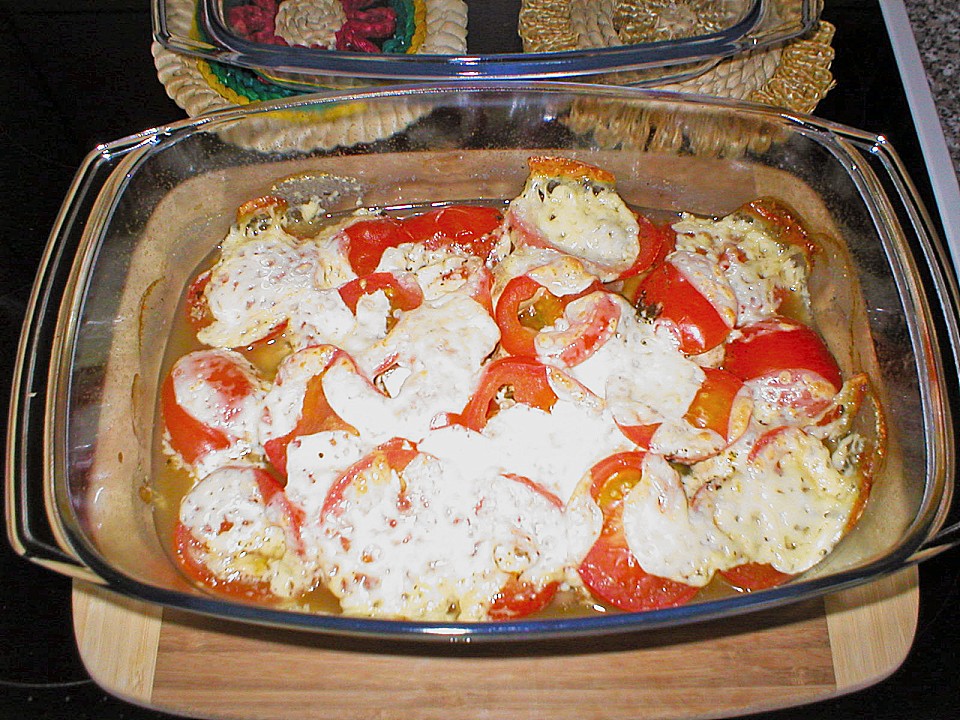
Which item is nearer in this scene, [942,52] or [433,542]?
[433,542]

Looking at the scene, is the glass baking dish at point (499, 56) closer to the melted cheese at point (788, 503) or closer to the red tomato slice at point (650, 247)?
the red tomato slice at point (650, 247)

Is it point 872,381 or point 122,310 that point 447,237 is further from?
point 872,381

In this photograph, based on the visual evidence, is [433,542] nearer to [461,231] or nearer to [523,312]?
[523,312]

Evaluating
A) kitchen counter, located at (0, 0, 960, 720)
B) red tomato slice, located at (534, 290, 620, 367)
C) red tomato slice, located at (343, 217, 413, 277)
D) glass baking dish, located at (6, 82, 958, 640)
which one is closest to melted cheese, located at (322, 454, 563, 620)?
glass baking dish, located at (6, 82, 958, 640)

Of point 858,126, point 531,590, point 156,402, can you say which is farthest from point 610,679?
point 858,126

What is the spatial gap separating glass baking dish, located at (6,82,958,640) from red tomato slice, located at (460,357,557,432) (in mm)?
416

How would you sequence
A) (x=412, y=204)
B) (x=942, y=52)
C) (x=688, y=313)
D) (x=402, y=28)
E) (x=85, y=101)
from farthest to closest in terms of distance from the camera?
(x=942, y=52), (x=85, y=101), (x=402, y=28), (x=412, y=204), (x=688, y=313)

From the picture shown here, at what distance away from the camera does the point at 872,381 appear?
4.99 feet

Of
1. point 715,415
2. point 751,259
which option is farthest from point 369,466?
point 751,259

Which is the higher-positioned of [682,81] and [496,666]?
[682,81]

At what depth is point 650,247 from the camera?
5.42 feet

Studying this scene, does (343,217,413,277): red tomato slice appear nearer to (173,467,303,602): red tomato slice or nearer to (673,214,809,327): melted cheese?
(173,467,303,602): red tomato slice

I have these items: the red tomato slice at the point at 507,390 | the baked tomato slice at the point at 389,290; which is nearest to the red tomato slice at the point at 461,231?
the baked tomato slice at the point at 389,290

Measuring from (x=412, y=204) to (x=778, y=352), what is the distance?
91 cm
